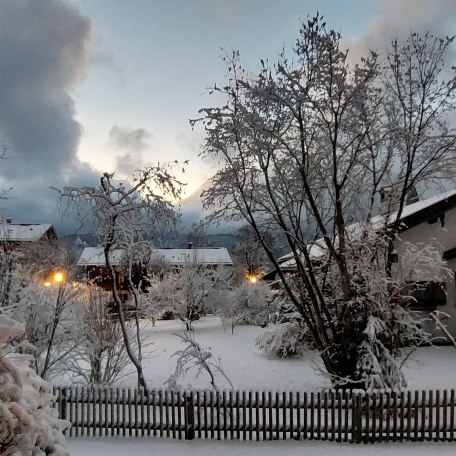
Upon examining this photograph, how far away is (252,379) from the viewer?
13.7 meters

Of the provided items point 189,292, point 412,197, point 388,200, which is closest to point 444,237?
point 412,197

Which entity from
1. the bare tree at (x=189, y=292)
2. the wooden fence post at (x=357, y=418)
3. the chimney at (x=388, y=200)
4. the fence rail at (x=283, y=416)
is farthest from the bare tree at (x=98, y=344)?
the bare tree at (x=189, y=292)

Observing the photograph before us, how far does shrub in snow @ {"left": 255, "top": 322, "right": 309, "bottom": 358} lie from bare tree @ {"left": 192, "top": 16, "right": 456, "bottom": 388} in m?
3.95

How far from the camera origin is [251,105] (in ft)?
35.3

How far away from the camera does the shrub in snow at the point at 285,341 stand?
53.0ft

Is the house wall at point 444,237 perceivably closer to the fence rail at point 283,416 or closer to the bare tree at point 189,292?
the fence rail at point 283,416

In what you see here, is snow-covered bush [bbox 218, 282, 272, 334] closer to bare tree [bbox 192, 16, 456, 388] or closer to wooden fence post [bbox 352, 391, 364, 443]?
bare tree [bbox 192, 16, 456, 388]

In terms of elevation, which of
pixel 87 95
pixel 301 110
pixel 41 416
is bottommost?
pixel 41 416

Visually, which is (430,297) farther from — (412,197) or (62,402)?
(62,402)

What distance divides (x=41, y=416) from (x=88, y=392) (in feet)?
18.9

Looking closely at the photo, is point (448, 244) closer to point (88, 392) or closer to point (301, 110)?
point (301, 110)

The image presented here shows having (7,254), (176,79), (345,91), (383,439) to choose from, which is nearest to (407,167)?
(345,91)

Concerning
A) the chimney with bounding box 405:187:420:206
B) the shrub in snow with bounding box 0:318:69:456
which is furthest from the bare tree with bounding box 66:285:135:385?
the chimney with bounding box 405:187:420:206

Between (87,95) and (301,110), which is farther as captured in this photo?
(87,95)
